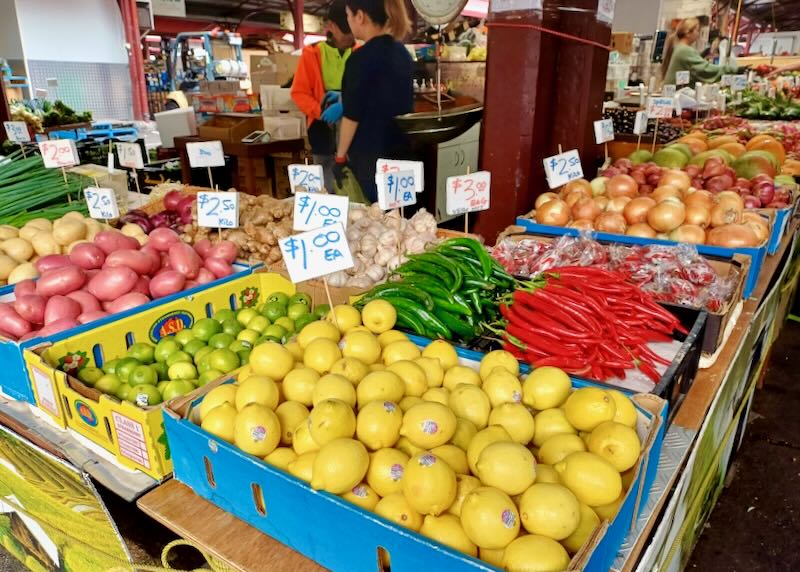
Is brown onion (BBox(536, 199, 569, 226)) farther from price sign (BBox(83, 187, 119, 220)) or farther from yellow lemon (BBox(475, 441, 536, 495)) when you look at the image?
price sign (BBox(83, 187, 119, 220))

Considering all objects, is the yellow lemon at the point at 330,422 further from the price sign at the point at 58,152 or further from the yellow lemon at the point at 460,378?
the price sign at the point at 58,152

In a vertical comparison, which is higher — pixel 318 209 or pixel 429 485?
pixel 318 209

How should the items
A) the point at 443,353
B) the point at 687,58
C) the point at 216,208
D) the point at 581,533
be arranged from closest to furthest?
the point at 581,533 < the point at 443,353 < the point at 216,208 < the point at 687,58

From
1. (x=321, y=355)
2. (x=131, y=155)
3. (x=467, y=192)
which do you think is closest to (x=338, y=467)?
(x=321, y=355)

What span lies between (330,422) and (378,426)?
0.33ft

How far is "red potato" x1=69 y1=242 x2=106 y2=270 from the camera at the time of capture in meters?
2.40

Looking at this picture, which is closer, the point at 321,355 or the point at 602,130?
the point at 321,355

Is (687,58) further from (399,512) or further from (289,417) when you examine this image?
(399,512)

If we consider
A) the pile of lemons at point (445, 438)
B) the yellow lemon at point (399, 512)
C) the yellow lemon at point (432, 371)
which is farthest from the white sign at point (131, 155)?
the yellow lemon at point (399, 512)

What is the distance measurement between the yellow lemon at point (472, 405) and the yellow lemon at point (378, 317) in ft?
1.48

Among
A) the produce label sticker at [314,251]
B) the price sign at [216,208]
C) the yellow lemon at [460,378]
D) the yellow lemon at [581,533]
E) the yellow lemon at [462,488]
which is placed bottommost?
the yellow lemon at [581,533]

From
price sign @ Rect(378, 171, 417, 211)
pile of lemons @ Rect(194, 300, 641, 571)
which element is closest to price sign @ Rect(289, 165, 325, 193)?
price sign @ Rect(378, 171, 417, 211)

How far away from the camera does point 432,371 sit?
4.90ft

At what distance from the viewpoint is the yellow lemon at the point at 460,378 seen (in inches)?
58.0
